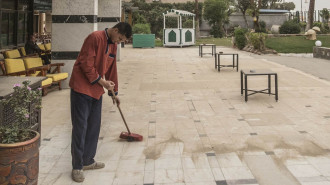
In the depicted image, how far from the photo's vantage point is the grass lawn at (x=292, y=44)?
2225 centimetres

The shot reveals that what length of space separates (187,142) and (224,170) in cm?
118

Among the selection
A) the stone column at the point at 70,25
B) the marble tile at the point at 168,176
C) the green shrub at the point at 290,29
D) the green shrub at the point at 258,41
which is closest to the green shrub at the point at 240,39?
the green shrub at the point at 258,41

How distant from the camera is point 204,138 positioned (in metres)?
5.61

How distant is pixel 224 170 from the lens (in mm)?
4336

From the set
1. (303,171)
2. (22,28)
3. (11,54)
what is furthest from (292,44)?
(303,171)

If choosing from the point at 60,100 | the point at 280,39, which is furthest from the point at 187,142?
the point at 280,39

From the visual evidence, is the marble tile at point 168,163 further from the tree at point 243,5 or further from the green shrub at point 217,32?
the tree at point 243,5

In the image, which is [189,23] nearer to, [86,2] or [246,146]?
[86,2]

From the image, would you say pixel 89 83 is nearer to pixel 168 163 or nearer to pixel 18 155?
pixel 18 155

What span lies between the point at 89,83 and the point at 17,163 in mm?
1140

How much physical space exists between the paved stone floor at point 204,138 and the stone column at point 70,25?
1.35 metres

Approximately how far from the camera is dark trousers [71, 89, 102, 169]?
398cm

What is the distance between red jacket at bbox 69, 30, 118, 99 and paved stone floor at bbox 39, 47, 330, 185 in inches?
40.5

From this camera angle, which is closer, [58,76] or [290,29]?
[58,76]
